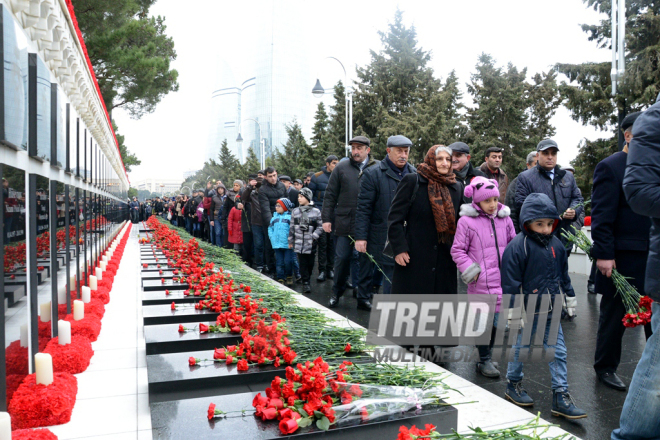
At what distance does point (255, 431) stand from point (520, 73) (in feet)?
97.4

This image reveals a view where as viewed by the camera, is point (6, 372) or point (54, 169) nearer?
point (6, 372)

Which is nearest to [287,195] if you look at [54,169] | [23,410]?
[54,169]

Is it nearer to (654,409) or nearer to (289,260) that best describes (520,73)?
(289,260)

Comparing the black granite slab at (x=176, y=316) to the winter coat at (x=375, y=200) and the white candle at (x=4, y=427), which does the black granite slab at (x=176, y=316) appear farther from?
the white candle at (x=4, y=427)

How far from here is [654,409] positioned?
236 centimetres

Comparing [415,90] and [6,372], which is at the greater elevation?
[415,90]

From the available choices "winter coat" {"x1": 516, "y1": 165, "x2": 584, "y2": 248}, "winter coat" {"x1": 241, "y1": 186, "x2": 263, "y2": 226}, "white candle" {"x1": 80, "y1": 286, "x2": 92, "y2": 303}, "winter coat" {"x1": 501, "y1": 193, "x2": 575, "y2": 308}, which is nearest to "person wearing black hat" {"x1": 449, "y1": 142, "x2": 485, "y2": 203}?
"winter coat" {"x1": 516, "y1": 165, "x2": 584, "y2": 248}

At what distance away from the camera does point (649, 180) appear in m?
2.46

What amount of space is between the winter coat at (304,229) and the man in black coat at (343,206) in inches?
45.9

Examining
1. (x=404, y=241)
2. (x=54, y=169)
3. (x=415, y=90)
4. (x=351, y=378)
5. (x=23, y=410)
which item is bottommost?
(x=23, y=410)

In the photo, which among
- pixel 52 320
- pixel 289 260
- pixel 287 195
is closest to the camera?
pixel 52 320

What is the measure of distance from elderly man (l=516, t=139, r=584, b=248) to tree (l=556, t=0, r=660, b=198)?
1393 cm

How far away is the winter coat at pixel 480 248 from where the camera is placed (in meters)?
4.28

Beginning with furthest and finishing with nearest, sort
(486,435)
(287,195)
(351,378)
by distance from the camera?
(287,195) < (351,378) < (486,435)
